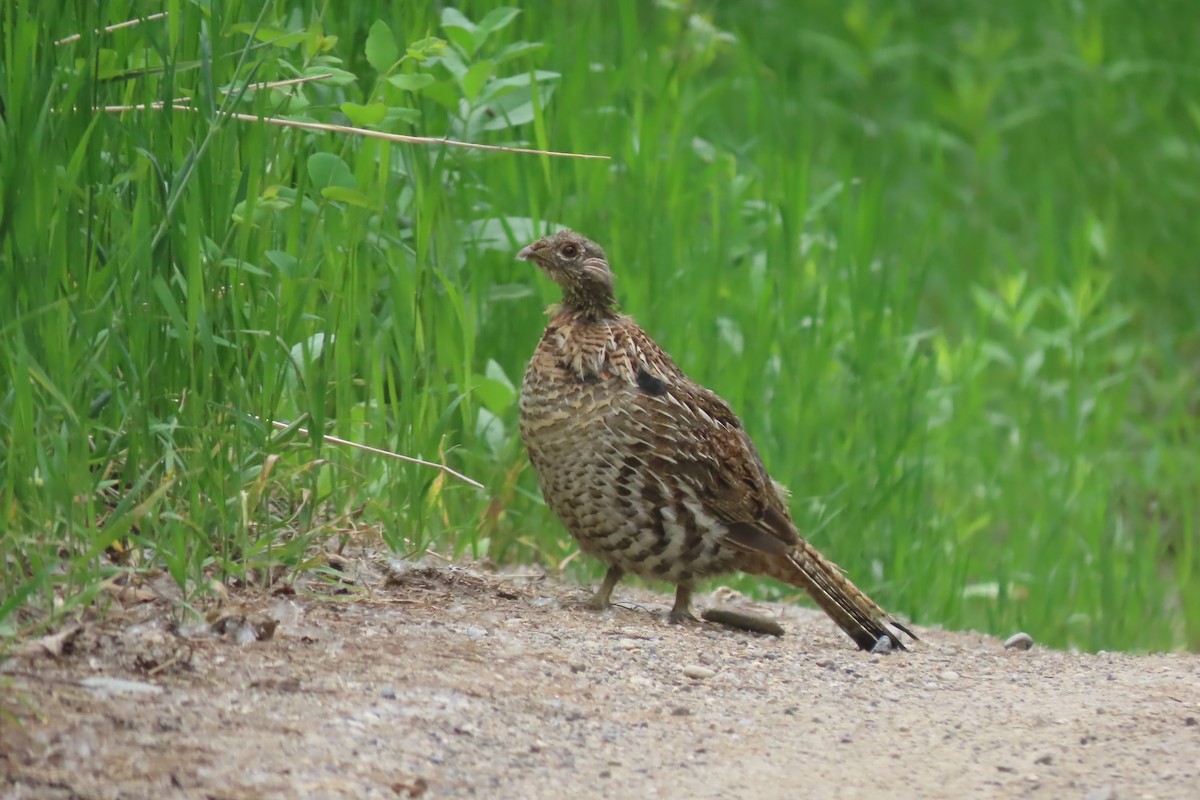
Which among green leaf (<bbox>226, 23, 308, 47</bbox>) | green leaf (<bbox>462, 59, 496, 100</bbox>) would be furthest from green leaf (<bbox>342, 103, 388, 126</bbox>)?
green leaf (<bbox>462, 59, 496, 100</bbox>)

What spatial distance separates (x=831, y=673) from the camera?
4406mm

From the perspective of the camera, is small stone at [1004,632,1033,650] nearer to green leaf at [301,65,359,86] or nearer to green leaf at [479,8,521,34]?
green leaf at [479,8,521,34]

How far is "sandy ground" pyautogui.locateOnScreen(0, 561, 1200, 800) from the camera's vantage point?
3078 millimetres

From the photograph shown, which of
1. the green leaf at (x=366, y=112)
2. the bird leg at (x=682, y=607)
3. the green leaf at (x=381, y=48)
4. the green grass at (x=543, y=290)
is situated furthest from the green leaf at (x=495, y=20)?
the bird leg at (x=682, y=607)

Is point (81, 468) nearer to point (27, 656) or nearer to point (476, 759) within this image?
point (27, 656)

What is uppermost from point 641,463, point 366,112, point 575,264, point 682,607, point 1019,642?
point 366,112

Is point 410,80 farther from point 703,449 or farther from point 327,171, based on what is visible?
point 703,449

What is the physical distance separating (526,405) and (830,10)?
8501 millimetres

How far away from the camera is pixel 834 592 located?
5.34 meters

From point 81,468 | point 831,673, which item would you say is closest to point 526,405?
point 831,673

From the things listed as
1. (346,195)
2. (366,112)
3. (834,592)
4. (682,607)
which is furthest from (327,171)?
(834,592)

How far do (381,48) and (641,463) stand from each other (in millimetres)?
1469

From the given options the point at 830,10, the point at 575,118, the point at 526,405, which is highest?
the point at 830,10

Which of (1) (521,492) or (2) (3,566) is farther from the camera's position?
(1) (521,492)
